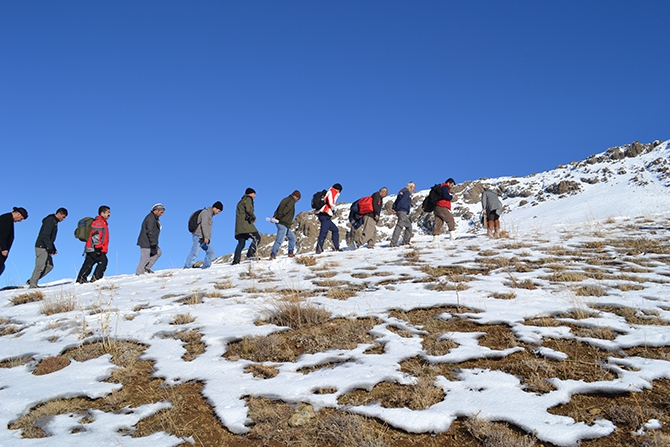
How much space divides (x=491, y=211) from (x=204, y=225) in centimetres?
1042

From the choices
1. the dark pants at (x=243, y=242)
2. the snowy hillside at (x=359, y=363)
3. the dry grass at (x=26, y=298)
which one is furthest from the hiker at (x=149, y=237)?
the snowy hillside at (x=359, y=363)

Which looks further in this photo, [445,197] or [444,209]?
[444,209]

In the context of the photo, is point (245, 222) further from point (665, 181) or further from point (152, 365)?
point (665, 181)

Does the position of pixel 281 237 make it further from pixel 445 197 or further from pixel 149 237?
pixel 445 197

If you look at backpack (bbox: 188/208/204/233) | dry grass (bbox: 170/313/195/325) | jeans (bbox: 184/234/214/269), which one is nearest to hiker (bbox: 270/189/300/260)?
jeans (bbox: 184/234/214/269)

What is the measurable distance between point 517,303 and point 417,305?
1376 mm

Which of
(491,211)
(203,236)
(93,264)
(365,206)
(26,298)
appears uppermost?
(365,206)

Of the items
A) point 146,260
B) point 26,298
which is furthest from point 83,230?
point 26,298

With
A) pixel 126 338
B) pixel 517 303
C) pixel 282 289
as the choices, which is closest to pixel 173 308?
pixel 126 338

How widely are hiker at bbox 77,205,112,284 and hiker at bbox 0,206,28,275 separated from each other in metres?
1.63

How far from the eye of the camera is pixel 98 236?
1055 cm

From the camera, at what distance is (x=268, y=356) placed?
4.16 meters

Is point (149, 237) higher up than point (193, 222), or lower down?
lower down

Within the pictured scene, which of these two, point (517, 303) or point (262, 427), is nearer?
point (262, 427)
